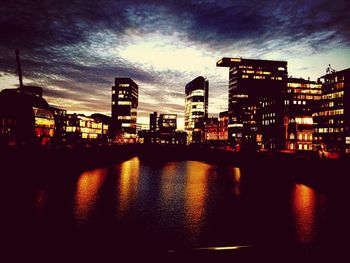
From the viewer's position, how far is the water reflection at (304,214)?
495 inches

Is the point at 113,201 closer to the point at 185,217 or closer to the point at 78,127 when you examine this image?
the point at 185,217

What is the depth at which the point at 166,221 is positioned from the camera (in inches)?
595

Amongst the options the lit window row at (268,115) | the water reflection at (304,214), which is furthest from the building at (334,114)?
the water reflection at (304,214)

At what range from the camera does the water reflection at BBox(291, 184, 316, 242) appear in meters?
12.6

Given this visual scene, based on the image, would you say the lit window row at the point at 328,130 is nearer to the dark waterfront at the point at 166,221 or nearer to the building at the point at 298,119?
the building at the point at 298,119

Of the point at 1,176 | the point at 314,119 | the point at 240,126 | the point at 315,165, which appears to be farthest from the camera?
the point at 240,126

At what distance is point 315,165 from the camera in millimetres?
34375

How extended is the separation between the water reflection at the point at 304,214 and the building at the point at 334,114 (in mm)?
95618

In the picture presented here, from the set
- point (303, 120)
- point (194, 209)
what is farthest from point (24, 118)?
point (194, 209)

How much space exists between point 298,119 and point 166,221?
128808mm

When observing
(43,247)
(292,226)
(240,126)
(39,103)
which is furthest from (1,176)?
(240,126)

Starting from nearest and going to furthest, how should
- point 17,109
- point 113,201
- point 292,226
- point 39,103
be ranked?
point 292,226, point 113,201, point 17,109, point 39,103

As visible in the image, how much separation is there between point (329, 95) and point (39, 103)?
4885 inches

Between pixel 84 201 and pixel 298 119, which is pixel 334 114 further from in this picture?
pixel 84 201
